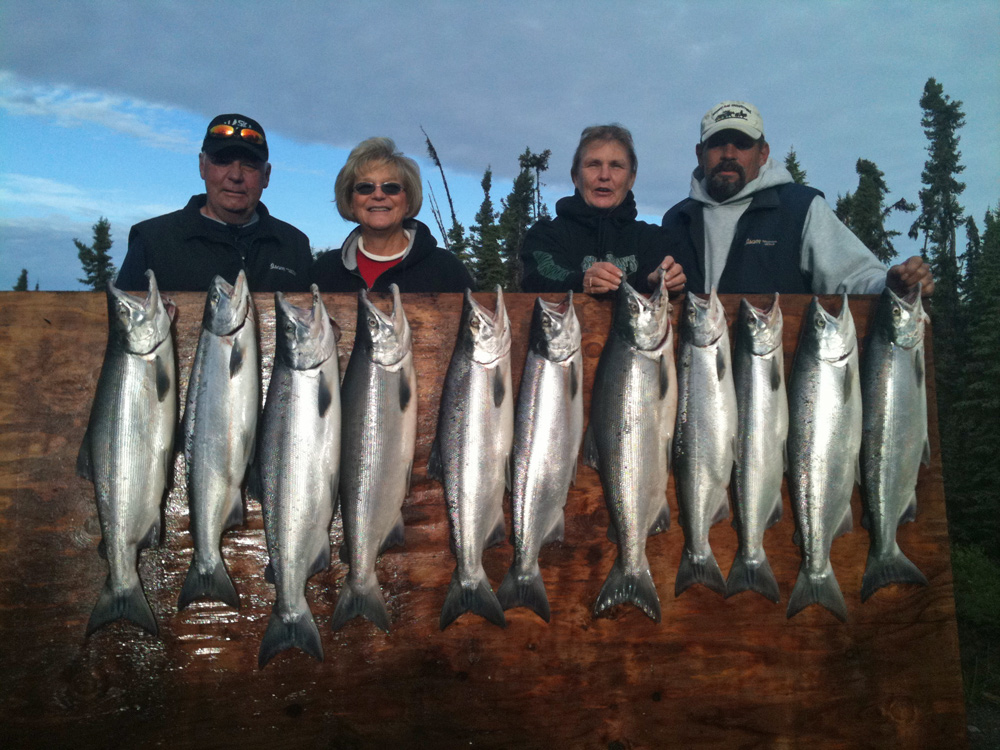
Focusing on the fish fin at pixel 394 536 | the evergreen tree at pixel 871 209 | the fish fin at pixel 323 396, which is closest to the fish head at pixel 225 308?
the fish fin at pixel 323 396

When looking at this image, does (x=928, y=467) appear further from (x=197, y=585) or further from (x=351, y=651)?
(x=197, y=585)

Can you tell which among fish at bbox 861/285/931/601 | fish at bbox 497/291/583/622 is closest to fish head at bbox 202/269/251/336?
fish at bbox 497/291/583/622

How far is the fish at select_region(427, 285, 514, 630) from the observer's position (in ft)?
10.9

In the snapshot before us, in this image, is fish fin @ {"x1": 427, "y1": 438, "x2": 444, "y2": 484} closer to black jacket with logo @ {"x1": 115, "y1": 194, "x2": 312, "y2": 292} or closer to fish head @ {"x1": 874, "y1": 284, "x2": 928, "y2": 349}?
black jacket with logo @ {"x1": 115, "y1": 194, "x2": 312, "y2": 292}

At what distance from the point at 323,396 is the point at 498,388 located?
930 millimetres

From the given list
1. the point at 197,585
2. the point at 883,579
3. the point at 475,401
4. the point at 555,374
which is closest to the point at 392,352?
the point at 475,401

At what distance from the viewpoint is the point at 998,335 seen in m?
31.6

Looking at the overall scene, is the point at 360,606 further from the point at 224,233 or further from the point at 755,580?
the point at 224,233

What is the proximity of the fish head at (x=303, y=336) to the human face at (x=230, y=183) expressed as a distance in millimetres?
2563

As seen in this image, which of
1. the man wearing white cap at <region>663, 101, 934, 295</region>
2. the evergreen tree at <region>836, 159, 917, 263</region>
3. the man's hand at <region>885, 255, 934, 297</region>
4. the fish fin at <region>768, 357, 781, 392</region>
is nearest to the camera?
the fish fin at <region>768, 357, 781, 392</region>

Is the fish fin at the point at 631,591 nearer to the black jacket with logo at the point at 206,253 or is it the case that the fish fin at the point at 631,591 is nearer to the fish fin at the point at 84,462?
the fish fin at the point at 84,462

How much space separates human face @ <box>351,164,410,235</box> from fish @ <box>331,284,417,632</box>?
1576 millimetres

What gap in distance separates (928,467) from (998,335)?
36.1 metres

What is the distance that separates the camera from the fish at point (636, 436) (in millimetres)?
3383
